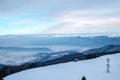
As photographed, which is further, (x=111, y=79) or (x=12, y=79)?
(x=12, y=79)

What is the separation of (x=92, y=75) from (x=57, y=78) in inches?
224

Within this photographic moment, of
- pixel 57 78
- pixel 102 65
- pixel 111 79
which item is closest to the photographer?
pixel 111 79

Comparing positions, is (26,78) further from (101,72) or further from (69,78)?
(101,72)

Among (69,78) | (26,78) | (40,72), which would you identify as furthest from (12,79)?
(69,78)

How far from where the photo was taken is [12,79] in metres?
44.0

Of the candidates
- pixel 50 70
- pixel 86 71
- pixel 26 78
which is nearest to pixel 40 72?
A: pixel 50 70

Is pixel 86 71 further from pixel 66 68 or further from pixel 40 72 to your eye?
pixel 40 72

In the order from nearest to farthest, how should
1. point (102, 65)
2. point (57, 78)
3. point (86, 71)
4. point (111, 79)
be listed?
point (111, 79)
point (57, 78)
point (86, 71)
point (102, 65)

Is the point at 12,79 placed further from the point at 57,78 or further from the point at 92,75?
the point at 92,75

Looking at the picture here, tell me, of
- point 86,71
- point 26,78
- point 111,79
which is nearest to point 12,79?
point 26,78

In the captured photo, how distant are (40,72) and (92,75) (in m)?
10.6

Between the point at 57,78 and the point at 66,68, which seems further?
the point at 66,68

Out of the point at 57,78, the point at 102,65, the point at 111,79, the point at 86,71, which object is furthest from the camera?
the point at 102,65

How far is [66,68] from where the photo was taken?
1956 inches
